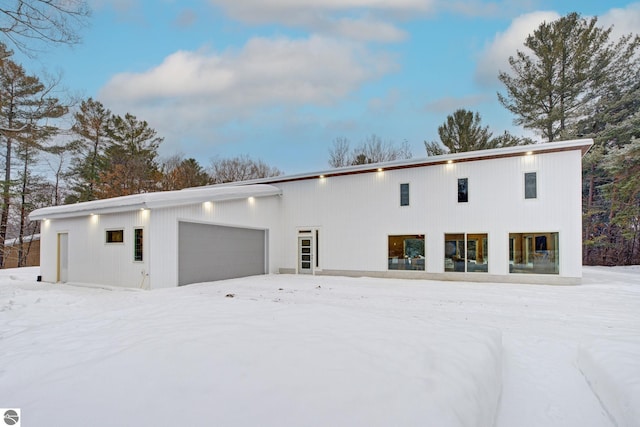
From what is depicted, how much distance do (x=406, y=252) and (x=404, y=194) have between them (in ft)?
6.93

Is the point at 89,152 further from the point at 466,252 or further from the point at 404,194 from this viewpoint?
the point at 466,252

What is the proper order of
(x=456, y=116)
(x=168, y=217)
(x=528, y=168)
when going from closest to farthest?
(x=168, y=217) → (x=528, y=168) → (x=456, y=116)

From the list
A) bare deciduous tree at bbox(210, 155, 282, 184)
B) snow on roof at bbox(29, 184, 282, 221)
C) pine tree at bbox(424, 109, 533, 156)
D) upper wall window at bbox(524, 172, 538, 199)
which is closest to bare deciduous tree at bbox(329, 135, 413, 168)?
pine tree at bbox(424, 109, 533, 156)

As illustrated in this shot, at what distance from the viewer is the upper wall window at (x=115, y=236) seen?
33.1 feet

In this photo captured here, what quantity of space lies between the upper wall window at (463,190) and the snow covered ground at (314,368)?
5.74 meters

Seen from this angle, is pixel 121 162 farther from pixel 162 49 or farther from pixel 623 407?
pixel 623 407

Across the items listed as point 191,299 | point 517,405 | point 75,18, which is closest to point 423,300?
point 517,405

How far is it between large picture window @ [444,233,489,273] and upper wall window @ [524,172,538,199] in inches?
71.7

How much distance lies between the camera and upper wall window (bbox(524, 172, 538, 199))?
10.7 m

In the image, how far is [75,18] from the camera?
7312 mm

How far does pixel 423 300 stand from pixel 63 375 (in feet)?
21.9

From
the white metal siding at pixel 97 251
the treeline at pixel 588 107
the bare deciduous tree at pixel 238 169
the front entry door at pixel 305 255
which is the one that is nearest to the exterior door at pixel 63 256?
the white metal siding at pixel 97 251

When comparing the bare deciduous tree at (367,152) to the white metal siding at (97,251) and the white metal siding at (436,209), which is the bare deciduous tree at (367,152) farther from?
the white metal siding at (97,251)
